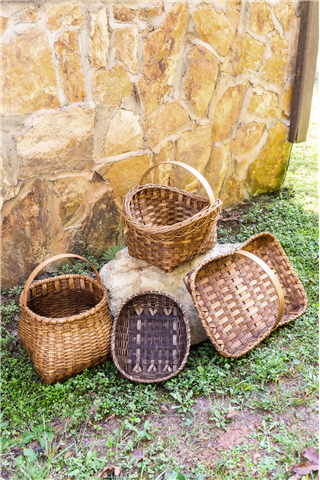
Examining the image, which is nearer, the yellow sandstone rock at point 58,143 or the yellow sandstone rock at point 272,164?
the yellow sandstone rock at point 58,143

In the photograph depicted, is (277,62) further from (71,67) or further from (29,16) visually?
(29,16)

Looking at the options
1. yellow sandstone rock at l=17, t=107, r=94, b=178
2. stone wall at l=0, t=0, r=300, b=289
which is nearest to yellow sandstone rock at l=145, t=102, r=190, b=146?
stone wall at l=0, t=0, r=300, b=289

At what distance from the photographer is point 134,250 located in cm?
253

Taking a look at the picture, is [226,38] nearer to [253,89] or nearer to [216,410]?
[253,89]

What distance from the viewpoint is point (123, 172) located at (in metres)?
2.96

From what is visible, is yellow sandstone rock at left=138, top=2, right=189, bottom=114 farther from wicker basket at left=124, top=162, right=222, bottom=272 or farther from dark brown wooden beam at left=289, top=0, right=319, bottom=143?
dark brown wooden beam at left=289, top=0, right=319, bottom=143

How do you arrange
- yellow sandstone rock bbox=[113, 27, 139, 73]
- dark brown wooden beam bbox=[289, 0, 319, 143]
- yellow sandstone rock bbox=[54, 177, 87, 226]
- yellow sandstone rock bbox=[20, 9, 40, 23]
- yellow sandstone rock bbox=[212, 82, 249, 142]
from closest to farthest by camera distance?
yellow sandstone rock bbox=[20, 9, 40, 23], yellow sandstone rock bbox=[113, 27, 139, 73], yellow sandstone rock bbox=[54, 177, 87, 226], yellow sandstone rock bbox=[212, 82, 249, 142], dark brown wooden beam bbox=[289, 0, 319, 143]

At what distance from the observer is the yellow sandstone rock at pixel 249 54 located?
330 cm

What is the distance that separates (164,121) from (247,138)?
3.16ft

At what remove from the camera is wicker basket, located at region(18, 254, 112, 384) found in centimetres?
217

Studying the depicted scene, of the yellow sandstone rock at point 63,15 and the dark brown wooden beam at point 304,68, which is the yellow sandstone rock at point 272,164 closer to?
the dark brown wooden beam at point 304,68

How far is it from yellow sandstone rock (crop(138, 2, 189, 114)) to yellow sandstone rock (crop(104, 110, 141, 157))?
0.46ft

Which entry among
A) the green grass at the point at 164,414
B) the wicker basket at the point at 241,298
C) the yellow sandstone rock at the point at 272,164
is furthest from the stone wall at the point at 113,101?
the wicker basket at the point at 241,298

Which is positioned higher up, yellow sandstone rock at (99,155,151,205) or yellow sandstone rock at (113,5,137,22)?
yellow sandstone rock at (113,5,137,22)
